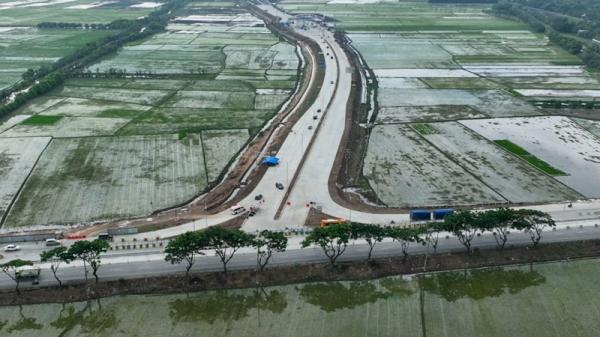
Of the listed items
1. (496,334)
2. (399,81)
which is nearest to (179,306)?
(496,334)

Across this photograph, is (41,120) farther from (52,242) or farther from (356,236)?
(356,236)

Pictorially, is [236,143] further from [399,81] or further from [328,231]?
[399,81]

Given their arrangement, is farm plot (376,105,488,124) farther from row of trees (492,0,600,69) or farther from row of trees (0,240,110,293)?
row of trees (0,240,110,293)

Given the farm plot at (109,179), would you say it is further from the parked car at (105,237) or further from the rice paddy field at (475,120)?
the rice paddy field at (475,120)

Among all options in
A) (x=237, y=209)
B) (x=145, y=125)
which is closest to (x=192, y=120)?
(x=145, y=125)

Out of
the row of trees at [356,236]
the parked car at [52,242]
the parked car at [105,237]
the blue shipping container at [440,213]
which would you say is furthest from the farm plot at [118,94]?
the blue shipping container at [440,213]
